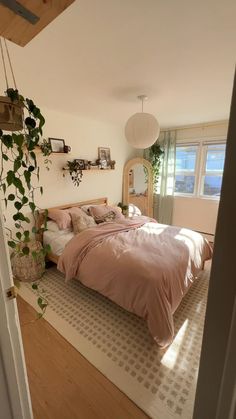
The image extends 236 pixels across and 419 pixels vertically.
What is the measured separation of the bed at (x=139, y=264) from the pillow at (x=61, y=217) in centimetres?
9

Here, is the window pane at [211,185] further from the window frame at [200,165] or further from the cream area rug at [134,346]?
the cream area rug at [134,346]

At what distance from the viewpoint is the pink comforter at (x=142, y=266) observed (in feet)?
5.37

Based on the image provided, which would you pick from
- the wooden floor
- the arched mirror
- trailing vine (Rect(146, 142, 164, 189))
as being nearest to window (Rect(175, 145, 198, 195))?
trailing vine (Rect(146, 142, 164, 189))

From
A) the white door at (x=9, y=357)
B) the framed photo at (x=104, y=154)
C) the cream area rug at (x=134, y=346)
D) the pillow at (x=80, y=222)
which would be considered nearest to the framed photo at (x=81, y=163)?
the framed photo at (x=104, y=154)

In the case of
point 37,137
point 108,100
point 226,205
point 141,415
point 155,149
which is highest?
point 108,100

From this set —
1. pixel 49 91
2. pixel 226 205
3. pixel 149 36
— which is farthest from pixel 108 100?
pixel 226 205

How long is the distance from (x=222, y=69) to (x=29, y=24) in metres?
1.64

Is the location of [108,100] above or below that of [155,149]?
above

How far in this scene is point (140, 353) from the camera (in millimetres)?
1632

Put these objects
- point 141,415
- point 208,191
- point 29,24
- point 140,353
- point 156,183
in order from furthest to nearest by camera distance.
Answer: point 156,183 → point 208,191 → point 140,353 → point 141,415 → point 29,24

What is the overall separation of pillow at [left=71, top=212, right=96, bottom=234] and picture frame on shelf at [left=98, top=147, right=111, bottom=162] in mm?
1336

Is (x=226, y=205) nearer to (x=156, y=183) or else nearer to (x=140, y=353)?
(x=140, y=353)

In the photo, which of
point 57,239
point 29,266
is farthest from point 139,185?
point 29,266

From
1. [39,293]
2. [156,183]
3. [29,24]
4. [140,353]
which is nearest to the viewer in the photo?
[29,24]
